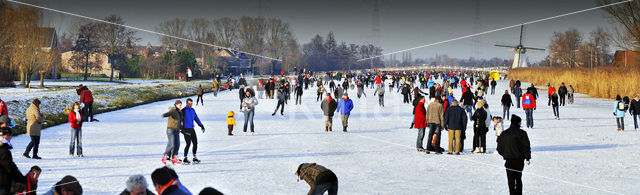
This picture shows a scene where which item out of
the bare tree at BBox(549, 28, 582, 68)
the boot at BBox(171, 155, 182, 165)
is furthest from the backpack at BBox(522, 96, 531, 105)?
the bare tree at BBox(549, 28, 582, 68)

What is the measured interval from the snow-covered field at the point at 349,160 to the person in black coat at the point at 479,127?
32 centimetres

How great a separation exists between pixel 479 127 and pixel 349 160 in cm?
293

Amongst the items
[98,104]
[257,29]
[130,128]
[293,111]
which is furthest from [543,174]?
[257,29]

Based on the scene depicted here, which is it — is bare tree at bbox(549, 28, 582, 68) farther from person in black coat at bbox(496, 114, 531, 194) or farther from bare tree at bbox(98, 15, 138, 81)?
person in black coat at bbox(496, 114, 531, 194)

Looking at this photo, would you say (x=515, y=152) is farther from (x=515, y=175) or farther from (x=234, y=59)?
(x=234, y=59)

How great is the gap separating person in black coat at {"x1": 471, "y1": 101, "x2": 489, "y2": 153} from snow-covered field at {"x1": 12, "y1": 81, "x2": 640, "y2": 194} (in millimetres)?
324

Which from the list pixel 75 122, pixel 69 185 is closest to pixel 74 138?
pixel 75 122

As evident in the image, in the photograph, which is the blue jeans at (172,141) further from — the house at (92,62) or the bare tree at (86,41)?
the bare tree at (86,41)

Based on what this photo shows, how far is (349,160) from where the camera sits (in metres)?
11.5

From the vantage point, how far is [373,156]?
12062mm

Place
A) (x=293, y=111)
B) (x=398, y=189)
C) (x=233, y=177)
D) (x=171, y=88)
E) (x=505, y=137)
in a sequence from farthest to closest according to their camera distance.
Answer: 1. (x=171, y=88)
2. (x=293, y=111)
3. (x=233, y=177)
4. (x=398, y=189)
5. (x=505, y=137)

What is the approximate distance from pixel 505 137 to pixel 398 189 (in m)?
1.92

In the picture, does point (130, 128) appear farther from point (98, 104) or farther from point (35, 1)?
point (35, 1)

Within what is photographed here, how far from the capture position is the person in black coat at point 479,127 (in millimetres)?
11672
